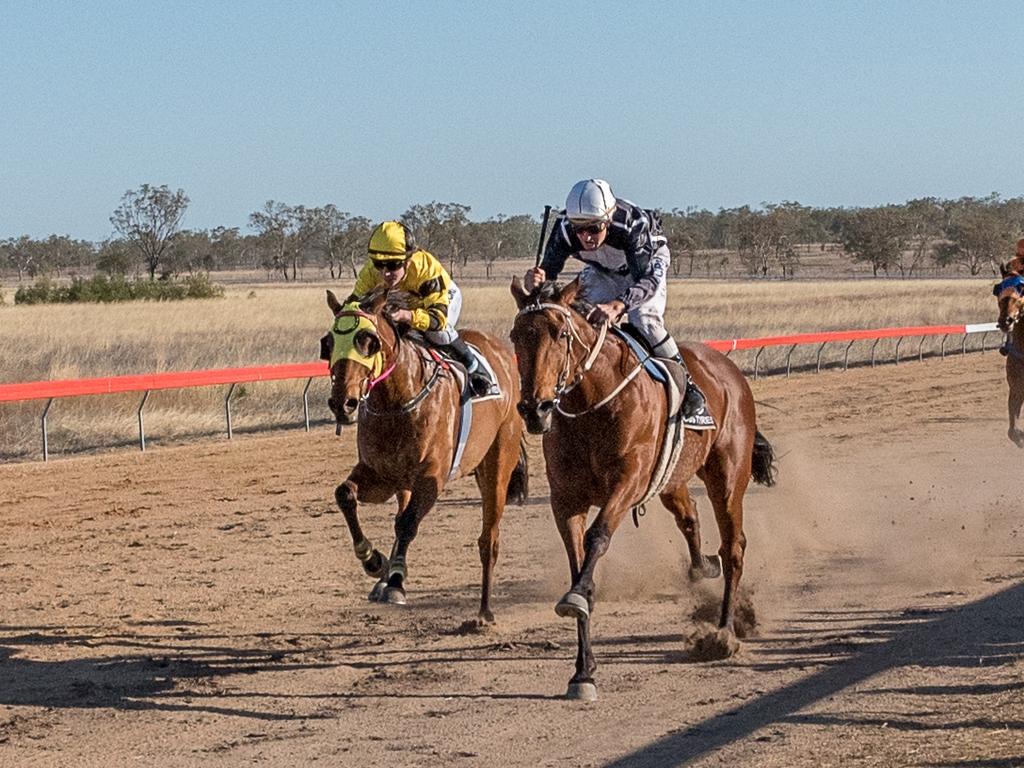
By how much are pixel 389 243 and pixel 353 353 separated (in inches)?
46.0

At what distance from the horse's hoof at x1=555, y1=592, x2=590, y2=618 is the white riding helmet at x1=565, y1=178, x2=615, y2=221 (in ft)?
6.34

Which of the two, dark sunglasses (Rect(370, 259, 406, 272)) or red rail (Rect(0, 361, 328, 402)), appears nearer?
dark sunglasses (Rect(370, 259, 406, 272))

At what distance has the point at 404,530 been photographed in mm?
8430

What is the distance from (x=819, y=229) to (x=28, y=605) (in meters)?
132

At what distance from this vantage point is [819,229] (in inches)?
5408

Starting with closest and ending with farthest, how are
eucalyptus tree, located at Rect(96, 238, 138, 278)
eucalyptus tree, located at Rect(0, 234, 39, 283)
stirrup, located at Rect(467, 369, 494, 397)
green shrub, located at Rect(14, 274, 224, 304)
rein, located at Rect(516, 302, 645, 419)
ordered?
1. rein, located at Rect(516, 302, 645, 419)
2. stirrup, located at Rect(467, 369, 494, 397)
3. green shrub, located at Rect(14, 274, 224, 304)
4. eucalyptus tree, located at Rect(96, 238, 138, 278)
5. eucalyptus tree, located at Rect(0, 234, 39, 283)

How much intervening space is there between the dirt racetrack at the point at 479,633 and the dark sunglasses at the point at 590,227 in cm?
216

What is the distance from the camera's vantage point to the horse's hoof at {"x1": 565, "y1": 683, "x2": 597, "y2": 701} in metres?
6.93

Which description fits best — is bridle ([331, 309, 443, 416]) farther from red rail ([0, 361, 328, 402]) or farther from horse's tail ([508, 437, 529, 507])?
red rail ([0, 361, 328, 402])

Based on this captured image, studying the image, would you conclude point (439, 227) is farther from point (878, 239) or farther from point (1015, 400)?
point (1015, 400)

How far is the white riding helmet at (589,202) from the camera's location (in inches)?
303

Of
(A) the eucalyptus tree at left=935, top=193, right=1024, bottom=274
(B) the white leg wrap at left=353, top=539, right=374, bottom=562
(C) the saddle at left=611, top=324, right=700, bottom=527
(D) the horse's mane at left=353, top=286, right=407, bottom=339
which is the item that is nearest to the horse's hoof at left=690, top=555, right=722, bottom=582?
(C) the saddle at left=611, top=324, right=700, bottom=527

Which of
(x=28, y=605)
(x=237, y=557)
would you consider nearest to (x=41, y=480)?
(x=237, y=557)

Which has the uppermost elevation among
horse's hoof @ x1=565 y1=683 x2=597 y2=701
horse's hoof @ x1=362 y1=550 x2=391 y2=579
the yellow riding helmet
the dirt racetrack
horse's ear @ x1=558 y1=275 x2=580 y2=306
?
the yellow riding helmet
